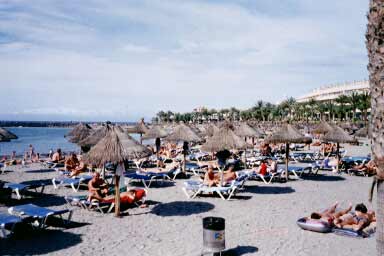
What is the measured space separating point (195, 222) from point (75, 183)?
5530mm

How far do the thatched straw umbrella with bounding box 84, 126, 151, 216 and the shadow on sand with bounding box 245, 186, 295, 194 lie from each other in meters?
4.73

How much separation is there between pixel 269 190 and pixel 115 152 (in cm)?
598

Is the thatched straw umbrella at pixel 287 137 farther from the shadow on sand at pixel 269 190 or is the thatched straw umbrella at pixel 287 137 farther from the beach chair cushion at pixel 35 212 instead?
the beach chair cushion at pixel 35 212

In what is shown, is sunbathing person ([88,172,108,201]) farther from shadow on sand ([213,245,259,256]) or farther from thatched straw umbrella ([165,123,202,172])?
thatched straw umbrella ([165,123,202,172])

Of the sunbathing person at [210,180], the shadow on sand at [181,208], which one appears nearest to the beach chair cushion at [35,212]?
the shadow on sand at [181,208]

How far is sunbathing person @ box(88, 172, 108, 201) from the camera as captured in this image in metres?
9.59

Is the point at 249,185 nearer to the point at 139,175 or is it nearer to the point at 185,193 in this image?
the point at 185,193

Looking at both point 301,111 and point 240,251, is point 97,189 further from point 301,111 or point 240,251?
point 301,111

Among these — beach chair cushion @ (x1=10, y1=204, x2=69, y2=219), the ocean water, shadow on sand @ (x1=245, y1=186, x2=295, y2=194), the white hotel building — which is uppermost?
the white hotel building

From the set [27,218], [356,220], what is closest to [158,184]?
[27,218]

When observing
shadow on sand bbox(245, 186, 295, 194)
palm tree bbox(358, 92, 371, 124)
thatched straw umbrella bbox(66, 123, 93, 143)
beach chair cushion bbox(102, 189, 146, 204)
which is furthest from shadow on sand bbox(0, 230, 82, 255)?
palm tree bbox(358, 92, 371, 124)

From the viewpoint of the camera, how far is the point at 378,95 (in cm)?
317

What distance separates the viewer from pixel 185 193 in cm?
1154

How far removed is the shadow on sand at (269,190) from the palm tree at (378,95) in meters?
8.96
